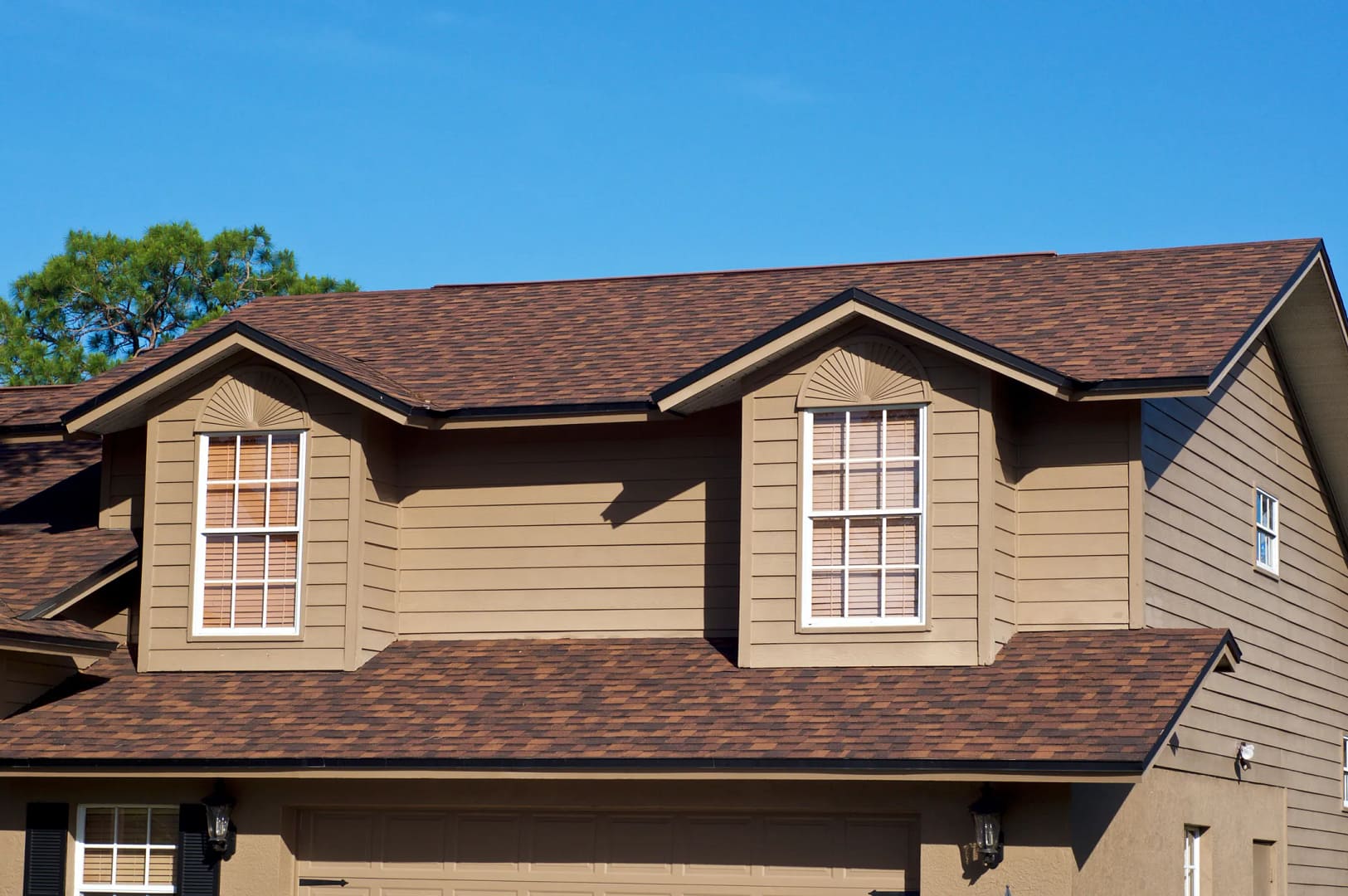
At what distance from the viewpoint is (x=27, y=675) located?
48.2 ft

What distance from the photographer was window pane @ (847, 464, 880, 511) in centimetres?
1395

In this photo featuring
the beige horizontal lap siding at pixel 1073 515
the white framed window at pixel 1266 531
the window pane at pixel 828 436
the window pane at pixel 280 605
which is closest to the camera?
the beige horizontal lap siding at pixel 1073 515

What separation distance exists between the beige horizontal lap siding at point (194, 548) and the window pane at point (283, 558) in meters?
0.18

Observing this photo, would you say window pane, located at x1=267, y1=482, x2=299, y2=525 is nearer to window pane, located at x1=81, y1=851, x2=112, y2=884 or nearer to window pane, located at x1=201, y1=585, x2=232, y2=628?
window pane, located at x1=201, y1=585, x2=232, y2=628

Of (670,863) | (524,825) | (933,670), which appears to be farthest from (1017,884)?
(524,825)

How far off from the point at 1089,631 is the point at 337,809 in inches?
240

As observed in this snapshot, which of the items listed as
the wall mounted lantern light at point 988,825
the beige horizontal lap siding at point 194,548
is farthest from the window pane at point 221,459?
the wall mounted lantern light at point 988,825

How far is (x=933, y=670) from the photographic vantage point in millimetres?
13352

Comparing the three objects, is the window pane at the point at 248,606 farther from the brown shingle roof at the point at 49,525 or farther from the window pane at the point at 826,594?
the window pane at the point at 826,594

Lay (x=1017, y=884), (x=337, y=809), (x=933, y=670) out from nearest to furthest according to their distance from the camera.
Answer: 1. (x=1017, y=884)
2. (x=933, y=670)
3. (x=337, y=809)

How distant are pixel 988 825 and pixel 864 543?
271cm

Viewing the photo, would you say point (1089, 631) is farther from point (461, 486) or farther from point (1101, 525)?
point (461, 486)

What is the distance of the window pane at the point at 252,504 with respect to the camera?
49.6 ft

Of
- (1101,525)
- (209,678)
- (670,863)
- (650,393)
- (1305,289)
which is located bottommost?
(670,863)
